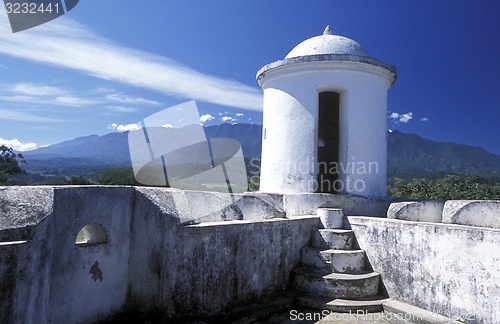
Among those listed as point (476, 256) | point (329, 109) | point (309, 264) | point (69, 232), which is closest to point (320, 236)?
point (309, 264)

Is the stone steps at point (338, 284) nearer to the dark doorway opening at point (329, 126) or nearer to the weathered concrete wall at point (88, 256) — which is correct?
the weathered concrete wall at point (88, 256)

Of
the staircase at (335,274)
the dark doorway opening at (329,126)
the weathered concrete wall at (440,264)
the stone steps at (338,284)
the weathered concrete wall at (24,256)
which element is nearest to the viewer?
the weathered concrete wall at (24,256)

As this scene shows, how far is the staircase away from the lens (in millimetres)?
4988

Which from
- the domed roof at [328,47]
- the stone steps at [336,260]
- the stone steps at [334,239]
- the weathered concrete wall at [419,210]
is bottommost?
the stone steps at [336,260]

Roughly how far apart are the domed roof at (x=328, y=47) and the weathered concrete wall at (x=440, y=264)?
3628 mm

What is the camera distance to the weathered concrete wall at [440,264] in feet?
13.7

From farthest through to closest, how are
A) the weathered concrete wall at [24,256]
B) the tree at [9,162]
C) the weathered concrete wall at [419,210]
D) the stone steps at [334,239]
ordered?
the tree at [9,162] < the weathered concrete wall at [419,210] < the stone steps at [334,239] < the weathered concrete wall at [24,256]

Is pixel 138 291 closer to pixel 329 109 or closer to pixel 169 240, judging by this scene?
pixel 169 240

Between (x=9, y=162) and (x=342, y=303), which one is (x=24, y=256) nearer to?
(x=342, y=303)

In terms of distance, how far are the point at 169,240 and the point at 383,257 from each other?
3.35 metres

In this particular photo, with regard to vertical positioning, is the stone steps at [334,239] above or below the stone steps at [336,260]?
above

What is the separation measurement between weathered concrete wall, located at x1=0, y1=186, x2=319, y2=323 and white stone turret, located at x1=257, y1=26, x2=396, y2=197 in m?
2.22

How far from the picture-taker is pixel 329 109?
9.62 metres

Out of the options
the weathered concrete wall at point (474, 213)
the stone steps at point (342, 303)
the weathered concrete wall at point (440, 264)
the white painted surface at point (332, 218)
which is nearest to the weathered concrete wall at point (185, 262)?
the stone steps at point (342, 303)
